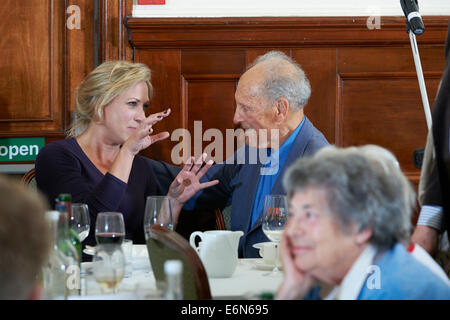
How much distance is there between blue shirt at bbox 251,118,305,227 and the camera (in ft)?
8.09

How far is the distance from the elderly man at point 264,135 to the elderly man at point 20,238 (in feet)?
5.62

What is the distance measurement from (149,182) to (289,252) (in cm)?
176

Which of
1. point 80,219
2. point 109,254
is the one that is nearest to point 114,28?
point 80,219

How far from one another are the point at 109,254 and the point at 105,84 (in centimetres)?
139

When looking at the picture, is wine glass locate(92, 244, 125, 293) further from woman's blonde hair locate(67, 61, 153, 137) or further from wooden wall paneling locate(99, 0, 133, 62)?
wooden wall paneling locate(99, 0, 133, 62)

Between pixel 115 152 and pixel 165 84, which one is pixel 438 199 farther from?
pixel 165 84

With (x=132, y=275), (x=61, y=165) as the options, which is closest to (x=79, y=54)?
(x=61, y=165)

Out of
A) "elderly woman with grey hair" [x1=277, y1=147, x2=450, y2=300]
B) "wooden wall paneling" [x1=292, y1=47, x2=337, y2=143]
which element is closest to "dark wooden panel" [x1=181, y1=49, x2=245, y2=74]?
"wooden wall paneling" [x1=292, y1=47, x2=337, y2=143]

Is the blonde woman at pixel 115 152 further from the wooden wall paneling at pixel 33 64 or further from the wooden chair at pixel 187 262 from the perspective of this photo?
the wooden chair at pixel 187 262

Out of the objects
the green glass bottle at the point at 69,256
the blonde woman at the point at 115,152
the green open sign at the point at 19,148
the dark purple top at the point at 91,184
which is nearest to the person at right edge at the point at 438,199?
the green glass bottle at the point at 69,256

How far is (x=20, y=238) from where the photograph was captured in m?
Answer: 0.68

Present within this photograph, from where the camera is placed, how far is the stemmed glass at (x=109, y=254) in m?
1.17

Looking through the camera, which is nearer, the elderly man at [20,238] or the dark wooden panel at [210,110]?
the elderly man at [20,238]

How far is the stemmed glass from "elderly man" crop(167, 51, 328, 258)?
0.89m
